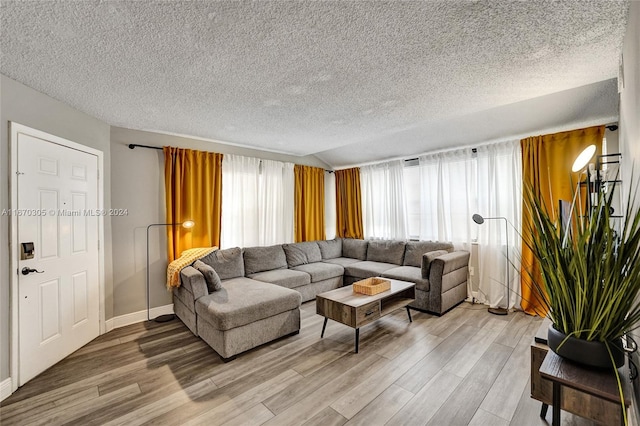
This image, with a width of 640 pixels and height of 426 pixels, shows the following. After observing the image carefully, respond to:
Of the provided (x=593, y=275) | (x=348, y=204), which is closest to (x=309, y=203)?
(x=348, y=204)

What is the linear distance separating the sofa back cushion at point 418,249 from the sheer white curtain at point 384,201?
38 cm

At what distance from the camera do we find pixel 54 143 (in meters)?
2.56

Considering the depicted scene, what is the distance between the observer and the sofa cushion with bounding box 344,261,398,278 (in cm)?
430

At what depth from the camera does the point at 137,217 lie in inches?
139

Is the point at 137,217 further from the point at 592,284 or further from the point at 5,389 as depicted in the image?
the point at 592,284

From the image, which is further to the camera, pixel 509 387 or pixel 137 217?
pixel 137 217

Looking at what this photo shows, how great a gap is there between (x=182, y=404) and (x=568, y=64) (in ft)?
12.3

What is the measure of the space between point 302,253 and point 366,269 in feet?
3.74

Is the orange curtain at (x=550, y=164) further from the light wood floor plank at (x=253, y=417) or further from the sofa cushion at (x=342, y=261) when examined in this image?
the light wood floor plank at (x=253, y=417)

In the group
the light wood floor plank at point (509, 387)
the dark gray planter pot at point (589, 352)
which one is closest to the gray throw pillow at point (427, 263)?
the light wood floor plank at point (509, 387)

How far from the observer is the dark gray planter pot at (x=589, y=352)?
1180mm

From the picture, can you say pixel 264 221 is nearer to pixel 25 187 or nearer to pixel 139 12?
pixel 25 187

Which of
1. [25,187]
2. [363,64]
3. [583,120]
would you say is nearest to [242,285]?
[25,187]

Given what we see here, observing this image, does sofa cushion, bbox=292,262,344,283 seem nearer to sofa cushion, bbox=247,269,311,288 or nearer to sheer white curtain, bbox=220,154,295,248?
sofa cushion, bbox=247,269,311,288
